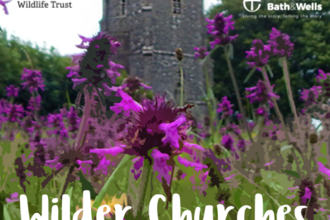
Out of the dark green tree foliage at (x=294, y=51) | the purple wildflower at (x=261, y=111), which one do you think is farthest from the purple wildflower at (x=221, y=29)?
the dark green tree foliage at (x=294, y=51)

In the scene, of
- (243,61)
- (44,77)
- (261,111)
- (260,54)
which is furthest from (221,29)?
(243,61)

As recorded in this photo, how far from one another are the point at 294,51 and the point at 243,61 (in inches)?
96.0

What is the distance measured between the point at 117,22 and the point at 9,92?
12.7m

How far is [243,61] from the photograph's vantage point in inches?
649

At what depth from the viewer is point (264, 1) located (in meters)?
18.2

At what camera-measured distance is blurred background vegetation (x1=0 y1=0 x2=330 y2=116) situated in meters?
12.3

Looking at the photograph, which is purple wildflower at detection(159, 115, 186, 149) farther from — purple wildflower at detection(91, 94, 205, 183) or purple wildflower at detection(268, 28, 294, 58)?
purple wildflower at detection(268, 28, 294, 58)

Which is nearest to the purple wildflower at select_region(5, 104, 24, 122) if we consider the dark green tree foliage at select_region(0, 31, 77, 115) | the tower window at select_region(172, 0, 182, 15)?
the dark green tree foliage at select_region(0, 31, 77, 115)

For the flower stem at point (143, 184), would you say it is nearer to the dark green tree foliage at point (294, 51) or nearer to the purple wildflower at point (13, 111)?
the purple wildflower at point (13, 111)

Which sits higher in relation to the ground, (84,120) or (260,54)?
(260,54)

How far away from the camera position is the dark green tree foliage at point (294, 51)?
47.8 ft

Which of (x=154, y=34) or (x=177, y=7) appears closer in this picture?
(x=154, y=34)

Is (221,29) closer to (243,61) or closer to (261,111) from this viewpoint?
(261,111)

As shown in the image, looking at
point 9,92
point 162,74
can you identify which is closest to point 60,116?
point 9,92
